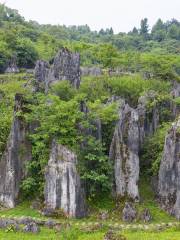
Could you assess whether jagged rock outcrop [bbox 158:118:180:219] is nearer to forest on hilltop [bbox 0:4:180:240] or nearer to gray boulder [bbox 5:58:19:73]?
forest on hilltop [bbox 0:4:180:240]

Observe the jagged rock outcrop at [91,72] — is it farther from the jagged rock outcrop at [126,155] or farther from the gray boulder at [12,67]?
the jagged rock outcrop at [126,155]

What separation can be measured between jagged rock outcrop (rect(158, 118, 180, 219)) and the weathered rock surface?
3.00 meters

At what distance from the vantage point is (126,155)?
42.2 meters

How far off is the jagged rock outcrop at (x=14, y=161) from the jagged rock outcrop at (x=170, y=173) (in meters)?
10.9

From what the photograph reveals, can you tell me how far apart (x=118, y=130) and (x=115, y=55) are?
49.7 m

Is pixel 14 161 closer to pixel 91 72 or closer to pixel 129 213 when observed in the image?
pixel 129 213

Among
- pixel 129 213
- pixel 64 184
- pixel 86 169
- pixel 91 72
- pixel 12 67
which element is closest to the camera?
pixel 129 213

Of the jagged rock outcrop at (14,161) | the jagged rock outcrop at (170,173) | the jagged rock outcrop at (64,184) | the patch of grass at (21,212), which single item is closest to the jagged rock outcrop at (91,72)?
the jagged rock outcrop at (14,161)

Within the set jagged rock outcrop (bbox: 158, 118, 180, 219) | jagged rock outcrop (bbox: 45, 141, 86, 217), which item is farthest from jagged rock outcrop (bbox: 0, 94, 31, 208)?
jagged rock outcrop (bbox: 158, 118, 180, 219)

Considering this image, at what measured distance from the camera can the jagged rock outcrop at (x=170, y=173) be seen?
40.1m

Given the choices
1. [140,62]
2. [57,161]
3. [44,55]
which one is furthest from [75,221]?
[44,55]

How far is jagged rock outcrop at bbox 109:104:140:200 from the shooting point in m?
41.3

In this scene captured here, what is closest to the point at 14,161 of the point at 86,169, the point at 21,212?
the point at 21,212

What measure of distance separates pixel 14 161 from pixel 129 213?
10262mm
